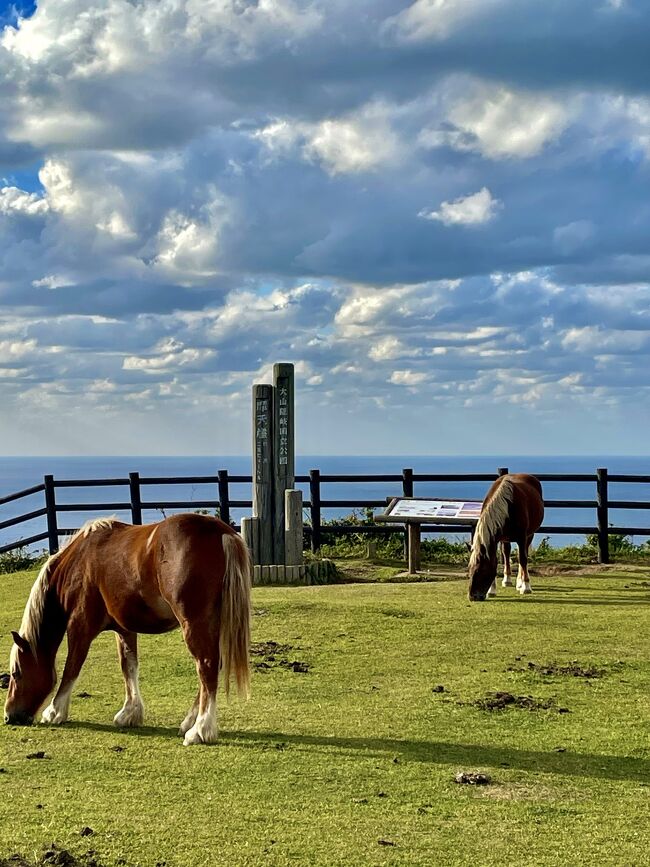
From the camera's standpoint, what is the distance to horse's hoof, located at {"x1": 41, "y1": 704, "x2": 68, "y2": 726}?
5.74m

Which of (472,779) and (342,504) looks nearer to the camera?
(472,779)

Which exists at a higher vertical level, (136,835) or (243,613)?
(243,613)

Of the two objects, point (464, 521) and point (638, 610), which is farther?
point (464, 521)

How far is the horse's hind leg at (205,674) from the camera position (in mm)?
5230

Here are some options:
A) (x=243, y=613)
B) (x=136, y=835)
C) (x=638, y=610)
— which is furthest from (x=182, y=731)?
(x=638, y=610)

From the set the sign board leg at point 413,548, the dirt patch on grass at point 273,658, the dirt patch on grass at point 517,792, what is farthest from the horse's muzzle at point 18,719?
the sign board leg at point 413,548

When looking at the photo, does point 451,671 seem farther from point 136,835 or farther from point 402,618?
point 136,835

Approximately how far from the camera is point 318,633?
331 inches

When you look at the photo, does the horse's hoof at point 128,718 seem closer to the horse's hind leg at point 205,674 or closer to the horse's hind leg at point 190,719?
the horse's hind leg at point 190,719

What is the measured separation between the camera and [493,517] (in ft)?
35.9

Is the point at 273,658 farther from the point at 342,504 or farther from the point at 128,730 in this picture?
the point at 342,504

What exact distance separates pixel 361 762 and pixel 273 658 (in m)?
2.65

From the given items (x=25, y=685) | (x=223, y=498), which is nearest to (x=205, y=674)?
(x=25, y=685)

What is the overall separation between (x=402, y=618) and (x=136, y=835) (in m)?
5.34
